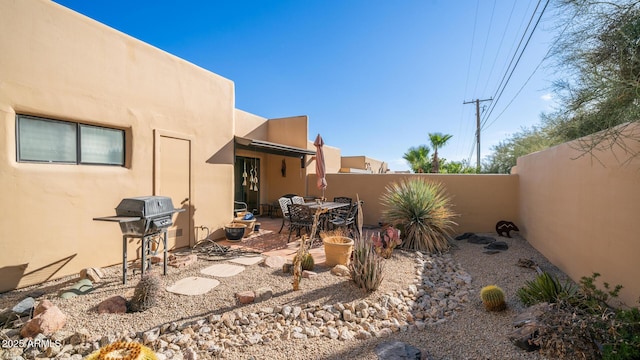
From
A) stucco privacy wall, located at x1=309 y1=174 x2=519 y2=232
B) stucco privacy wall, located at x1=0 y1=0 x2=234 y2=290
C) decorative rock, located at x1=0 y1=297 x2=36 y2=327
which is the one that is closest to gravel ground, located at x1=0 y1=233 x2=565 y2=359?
decorative rock, located at x1=0 y1=297 x2=36 y2=327

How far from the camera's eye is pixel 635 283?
3.07m

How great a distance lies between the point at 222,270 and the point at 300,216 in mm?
2697

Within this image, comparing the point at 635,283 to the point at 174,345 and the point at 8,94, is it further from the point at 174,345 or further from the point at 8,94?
the point at 8,94

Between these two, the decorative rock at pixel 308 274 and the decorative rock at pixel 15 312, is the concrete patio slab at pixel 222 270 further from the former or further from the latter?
the decorative rock at pixel 15 312

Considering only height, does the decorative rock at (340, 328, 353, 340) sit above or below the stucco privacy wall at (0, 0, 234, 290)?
below

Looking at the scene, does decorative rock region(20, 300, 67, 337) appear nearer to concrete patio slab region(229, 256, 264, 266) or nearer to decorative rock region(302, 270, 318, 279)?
concrete patio slab region(229, 256, 264, 266)

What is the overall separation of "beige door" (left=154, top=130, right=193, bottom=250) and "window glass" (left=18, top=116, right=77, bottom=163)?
4.39 feet

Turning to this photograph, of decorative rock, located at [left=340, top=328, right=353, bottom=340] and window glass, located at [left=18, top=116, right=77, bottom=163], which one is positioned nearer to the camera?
decorative rock, located at [left=340, top=328, right=353, bottom=340]

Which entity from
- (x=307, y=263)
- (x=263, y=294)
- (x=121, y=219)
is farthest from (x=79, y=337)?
(x=307, y=263)

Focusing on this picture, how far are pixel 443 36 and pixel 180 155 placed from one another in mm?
10093

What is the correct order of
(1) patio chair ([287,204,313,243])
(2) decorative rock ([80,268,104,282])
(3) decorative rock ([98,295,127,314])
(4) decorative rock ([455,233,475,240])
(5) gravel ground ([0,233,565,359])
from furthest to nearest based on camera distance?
(4) decorative rock ([455,233,475,240]), (1) patio chair ([287,204,313,243]), (2) decorative rock ([80,268,104,282]), (3) decorative rock ([98,295,127,314]), (5) gravel ground ([0,233,565,359])

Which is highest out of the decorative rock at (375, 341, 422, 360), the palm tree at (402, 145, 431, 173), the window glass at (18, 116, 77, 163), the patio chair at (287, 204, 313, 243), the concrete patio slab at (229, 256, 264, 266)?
the palm tree at (402, 145, 431, 173)

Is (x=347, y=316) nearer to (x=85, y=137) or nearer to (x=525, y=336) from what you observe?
(x=525, y=336)

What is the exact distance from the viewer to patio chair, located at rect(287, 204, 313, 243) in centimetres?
694
